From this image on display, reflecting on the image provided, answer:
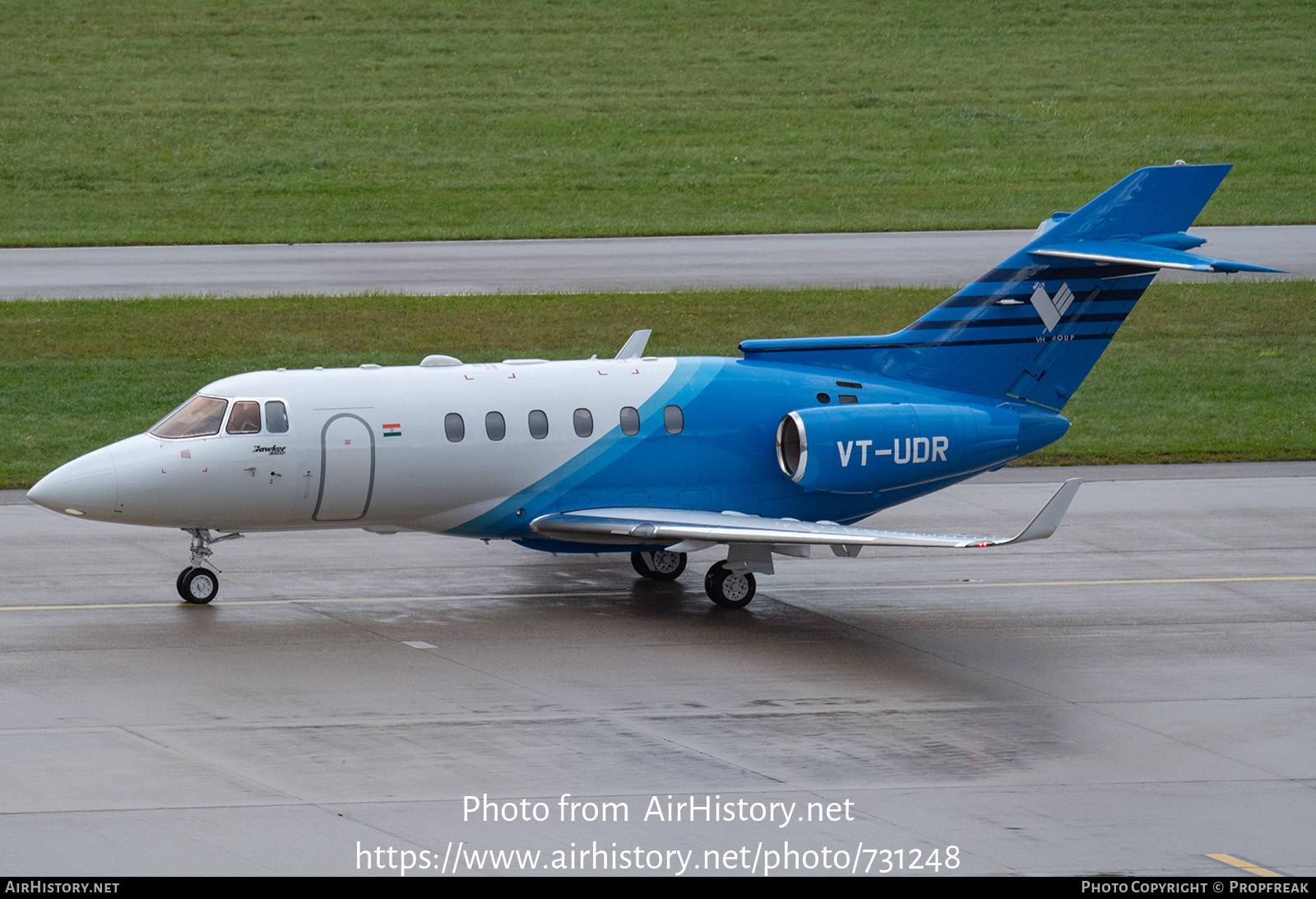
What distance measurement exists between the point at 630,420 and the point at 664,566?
7.16ft

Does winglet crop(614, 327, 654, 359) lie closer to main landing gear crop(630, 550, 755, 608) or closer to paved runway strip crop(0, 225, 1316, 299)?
main landing gear crop(630, 550, 755, 608)

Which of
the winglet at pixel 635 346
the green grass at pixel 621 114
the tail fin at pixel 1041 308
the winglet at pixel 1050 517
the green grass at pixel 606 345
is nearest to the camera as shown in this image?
the winglet at pixel 1050 517

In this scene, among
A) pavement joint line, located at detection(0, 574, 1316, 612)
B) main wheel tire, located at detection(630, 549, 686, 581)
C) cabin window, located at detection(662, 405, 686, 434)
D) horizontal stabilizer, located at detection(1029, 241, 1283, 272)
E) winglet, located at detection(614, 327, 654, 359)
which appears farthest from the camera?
winglet, located at detection(614, 327, 654, 359)

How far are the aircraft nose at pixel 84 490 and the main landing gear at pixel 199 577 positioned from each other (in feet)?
3.77

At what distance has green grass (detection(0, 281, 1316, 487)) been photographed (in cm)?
3241

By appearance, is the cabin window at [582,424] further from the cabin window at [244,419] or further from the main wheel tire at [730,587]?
the cabin window at [244,419]

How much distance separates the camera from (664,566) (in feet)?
75.2

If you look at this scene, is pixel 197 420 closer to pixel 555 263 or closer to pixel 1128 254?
pixel 1128 254

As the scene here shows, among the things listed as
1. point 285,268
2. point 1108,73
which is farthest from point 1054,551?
point 1108,73

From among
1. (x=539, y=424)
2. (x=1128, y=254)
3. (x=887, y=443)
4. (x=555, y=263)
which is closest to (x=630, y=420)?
(x=539, y=424)

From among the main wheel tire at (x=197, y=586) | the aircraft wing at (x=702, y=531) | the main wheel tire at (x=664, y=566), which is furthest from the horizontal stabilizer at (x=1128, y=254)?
the main wheel tire at (x=197, y=586)

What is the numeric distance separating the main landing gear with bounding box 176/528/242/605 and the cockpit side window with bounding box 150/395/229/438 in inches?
47.7

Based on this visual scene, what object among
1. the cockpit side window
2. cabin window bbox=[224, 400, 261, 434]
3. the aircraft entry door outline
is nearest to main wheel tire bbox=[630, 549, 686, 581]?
the aircraft entry door outline

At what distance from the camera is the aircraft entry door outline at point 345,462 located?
2073cm
